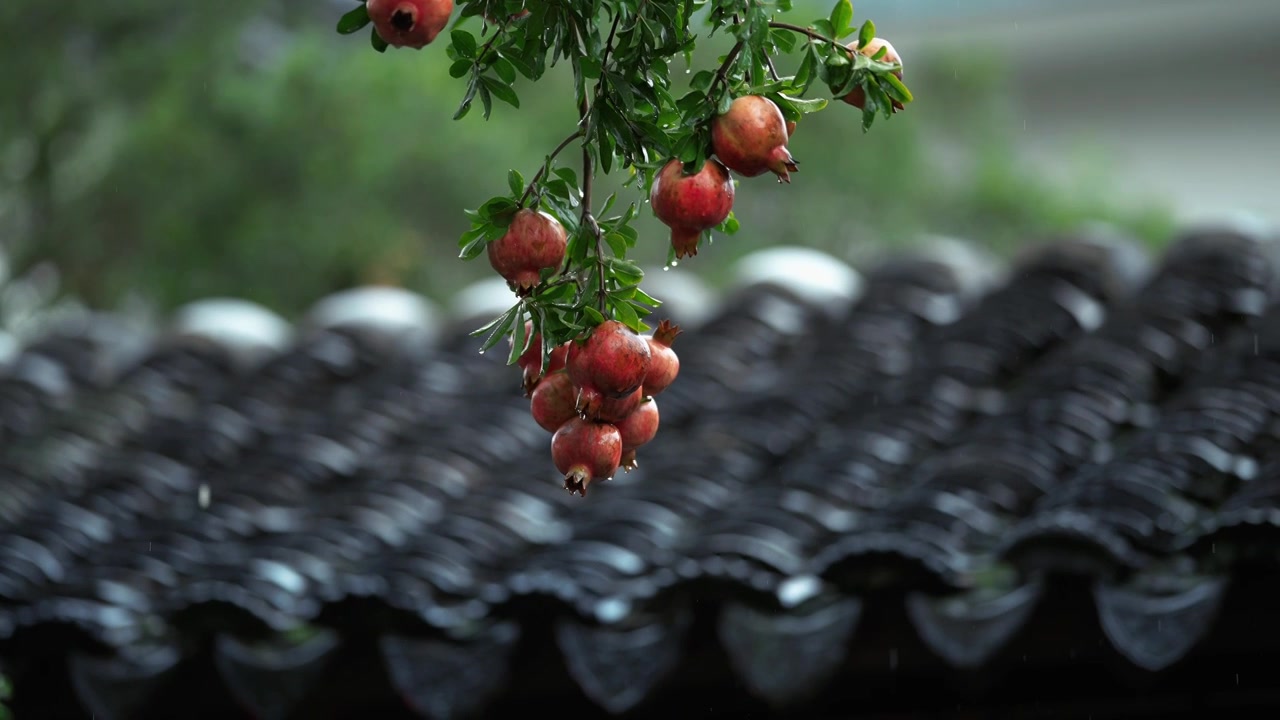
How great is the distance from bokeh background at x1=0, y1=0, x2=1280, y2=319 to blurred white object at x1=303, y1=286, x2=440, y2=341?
332 centimetres

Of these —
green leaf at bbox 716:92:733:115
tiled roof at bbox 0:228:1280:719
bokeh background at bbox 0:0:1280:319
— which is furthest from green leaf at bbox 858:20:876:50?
bokeh background at bbox 0:0:1280:319

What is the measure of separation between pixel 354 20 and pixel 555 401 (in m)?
0.29

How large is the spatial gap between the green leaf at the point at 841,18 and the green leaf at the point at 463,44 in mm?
244

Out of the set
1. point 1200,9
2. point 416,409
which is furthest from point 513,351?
point 1200,9

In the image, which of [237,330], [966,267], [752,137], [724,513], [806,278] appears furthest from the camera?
[237,330]

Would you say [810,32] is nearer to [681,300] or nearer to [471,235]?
[471,235]

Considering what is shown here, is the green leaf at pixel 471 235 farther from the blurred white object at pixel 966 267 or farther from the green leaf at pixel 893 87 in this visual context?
the blurred white object at pixel 966 267

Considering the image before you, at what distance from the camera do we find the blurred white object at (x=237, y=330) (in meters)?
5.03

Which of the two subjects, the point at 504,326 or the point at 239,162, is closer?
the point at 504,326

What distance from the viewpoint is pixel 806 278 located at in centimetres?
477

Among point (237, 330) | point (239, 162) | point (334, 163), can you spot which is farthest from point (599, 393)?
point (239, 162)

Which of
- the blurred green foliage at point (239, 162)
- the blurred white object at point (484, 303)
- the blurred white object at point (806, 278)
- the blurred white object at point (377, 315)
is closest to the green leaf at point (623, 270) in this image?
the blurred white object at point (806, 278)

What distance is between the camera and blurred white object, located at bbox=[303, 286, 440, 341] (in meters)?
5.01

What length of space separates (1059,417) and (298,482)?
195 centimetres
